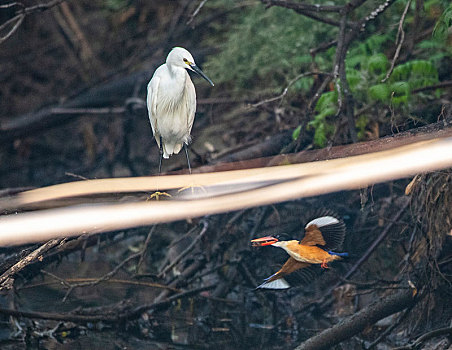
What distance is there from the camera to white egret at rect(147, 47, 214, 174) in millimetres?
2527

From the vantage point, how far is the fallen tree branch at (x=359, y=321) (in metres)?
2.30

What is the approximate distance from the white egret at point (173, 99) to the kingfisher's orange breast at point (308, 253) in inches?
31.2

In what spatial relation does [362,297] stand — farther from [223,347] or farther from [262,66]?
[262,66]

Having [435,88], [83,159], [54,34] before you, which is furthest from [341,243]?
[54,34]

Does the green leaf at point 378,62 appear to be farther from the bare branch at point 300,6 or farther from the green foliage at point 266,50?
the green foliage at point 266,50

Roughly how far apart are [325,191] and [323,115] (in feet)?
5.06

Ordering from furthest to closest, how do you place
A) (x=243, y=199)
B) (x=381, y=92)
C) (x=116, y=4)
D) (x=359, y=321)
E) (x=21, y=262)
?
(x=116, y=4)
(x=381, y=92)
(x=359, y=321)
(x=21, y=262)
(x=243, y=199)

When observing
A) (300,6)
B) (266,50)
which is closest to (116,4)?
(266,50)

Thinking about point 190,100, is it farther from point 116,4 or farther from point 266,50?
point 116,4

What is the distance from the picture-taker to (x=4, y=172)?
575 centimetres

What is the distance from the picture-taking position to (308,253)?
216cm

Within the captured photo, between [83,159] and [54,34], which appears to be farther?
[54,34]

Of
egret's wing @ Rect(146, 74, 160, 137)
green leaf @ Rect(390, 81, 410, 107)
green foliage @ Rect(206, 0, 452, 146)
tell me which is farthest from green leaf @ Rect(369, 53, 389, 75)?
egret's wing @ Rect(146, 74, 160, 137)

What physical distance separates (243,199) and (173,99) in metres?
0.98
